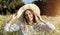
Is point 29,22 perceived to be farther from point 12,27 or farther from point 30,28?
point 12,27

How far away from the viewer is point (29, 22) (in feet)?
6.81

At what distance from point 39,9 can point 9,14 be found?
1.05ft

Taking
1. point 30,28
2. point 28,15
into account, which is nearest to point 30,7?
point 28,15

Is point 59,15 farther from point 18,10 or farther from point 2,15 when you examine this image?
point 2,15

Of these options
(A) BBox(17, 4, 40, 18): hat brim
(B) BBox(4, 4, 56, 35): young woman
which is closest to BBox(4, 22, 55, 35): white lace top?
(B) BBox(4, 4, 56, 35): young woman

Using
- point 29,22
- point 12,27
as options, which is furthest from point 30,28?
point 12,27

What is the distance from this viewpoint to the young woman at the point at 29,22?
2.03 metres

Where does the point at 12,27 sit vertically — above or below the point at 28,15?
below

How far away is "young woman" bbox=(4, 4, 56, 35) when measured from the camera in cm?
203

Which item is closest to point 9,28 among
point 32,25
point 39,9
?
point 32,25

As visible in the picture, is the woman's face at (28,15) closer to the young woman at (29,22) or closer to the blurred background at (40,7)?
the young woman at (29,22)

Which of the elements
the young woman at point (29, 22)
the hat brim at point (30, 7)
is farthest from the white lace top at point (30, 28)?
the hat brim at point (30, 7)

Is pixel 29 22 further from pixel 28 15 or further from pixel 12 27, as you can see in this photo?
pixel 12 27

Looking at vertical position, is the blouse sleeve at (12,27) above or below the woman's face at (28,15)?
below
